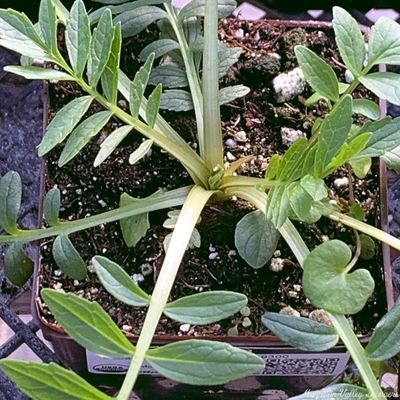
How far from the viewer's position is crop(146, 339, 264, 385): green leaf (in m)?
0.40

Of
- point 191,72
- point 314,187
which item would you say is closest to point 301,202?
point 314,187

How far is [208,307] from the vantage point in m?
0.43

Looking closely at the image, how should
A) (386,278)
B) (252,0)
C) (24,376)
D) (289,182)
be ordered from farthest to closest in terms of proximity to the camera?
1. (252,0)
2. (386,278)
3. (289,182)
4. (24,376)

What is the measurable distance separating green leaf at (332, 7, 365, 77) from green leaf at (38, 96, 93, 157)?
0.64 feet

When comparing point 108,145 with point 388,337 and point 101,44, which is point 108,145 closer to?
point 101,44

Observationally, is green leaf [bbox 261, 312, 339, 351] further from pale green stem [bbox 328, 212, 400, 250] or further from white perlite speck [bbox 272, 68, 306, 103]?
white perlite speck [bbox 272, 68, 306, 103]

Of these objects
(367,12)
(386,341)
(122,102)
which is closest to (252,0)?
(367,12)

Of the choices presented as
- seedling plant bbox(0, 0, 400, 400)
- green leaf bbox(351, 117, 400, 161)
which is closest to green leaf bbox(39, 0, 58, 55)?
seedling plant bbox(0, 0, 400, 400)

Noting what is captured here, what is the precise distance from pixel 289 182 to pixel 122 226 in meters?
0.16

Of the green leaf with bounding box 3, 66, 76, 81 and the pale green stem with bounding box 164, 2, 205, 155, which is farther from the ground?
the green leaf with bounding box 3, 66, 76, 81

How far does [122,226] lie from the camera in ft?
1.97

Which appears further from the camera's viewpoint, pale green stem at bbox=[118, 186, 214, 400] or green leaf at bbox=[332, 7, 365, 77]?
green leaf at bbox=[332, 7, 365, 77]

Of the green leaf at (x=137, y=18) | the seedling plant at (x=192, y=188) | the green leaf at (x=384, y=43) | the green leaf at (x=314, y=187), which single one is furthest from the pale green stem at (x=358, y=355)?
the green leaf at (x=137, y=18)

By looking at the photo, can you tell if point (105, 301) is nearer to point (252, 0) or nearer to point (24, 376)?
point (24, 376)
